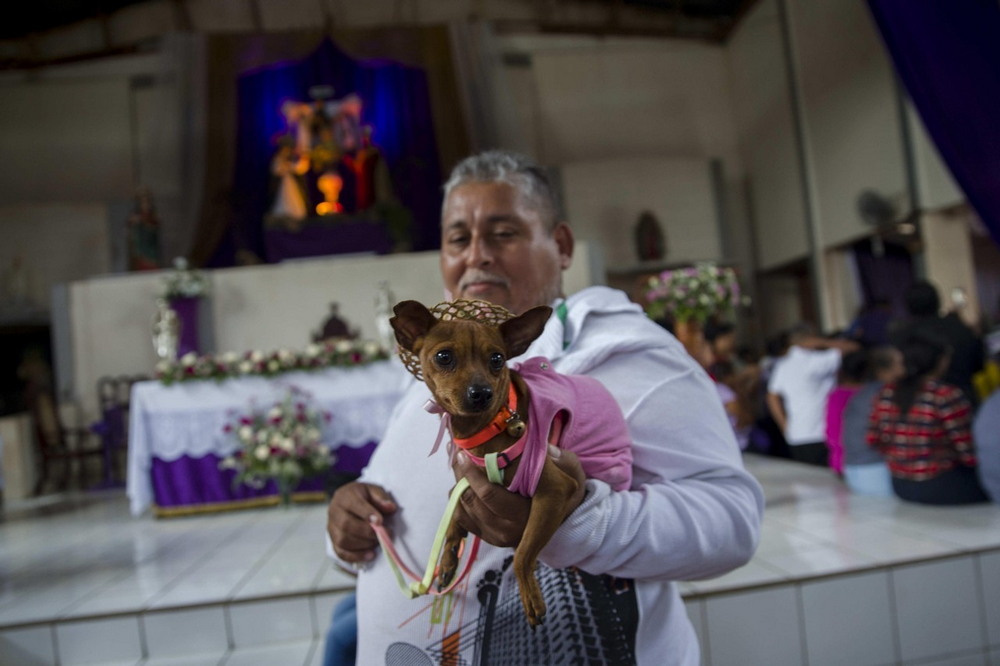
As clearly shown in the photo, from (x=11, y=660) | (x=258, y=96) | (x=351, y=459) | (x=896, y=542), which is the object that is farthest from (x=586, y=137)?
(x=11, y=660)

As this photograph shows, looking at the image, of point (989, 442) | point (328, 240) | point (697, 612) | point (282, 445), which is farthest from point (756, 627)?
point (328, 240)

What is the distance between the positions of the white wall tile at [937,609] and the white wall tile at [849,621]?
0.17 feet

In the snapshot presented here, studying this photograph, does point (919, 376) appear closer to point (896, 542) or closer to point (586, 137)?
point (896, 542)

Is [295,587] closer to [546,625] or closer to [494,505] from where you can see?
[546,625]

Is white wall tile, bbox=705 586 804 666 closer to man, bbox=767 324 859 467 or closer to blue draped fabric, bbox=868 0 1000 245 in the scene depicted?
blue draped fabric, bbox=868 0 1000 245

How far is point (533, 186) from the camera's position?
1.14 meters

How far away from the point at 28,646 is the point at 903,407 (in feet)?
12.6

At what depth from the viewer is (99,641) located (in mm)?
2535

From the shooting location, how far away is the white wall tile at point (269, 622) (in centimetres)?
259

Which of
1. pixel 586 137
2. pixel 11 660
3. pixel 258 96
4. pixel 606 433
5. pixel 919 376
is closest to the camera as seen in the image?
pixel 606 433

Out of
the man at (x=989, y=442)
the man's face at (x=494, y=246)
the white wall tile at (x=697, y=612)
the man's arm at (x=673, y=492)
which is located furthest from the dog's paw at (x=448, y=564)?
the man at (x=989, y=442)

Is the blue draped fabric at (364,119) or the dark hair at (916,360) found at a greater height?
the blue draped fabric at (364,119)

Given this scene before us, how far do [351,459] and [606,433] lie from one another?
173 inches

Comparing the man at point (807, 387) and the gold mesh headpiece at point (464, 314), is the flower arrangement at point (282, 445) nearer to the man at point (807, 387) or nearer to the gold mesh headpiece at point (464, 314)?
the man at point (807, 387)
